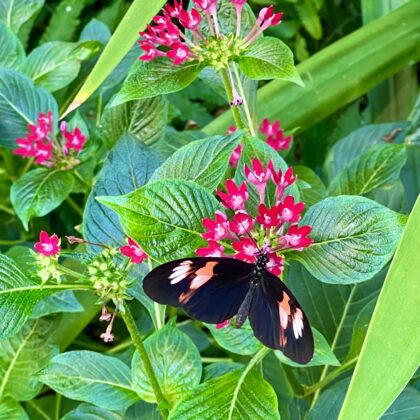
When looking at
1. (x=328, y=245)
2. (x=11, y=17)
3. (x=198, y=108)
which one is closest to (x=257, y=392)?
(x=328, y=245)

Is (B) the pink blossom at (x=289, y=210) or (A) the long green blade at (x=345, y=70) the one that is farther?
(A) the long green blade at (x=345, y=70)

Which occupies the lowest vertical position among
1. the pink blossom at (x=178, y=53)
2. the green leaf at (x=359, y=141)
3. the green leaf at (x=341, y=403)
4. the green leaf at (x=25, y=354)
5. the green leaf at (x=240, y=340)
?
the green leaf at (x=341, y=403)

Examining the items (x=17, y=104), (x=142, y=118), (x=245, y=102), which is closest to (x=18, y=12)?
(x=17, y=104)

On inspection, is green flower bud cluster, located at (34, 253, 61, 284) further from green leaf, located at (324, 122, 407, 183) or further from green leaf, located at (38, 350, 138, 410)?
green leaf, located at (324, 122, 407, 183)

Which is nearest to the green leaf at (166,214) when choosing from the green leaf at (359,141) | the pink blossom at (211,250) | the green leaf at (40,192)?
the pink blossom at (211,250)

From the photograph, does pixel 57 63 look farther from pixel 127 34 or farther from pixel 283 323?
pixel 283 323

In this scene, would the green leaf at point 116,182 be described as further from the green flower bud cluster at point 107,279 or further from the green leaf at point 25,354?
the green leaf at point 25,354
